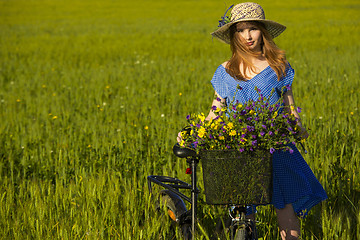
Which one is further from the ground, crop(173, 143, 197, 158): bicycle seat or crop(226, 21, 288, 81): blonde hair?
crop(226, 21, 288, 81): blonde hair

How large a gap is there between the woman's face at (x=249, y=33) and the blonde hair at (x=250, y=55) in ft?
0.06

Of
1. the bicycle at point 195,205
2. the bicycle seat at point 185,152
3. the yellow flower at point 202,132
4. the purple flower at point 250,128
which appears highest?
the purple flower at point 250,128

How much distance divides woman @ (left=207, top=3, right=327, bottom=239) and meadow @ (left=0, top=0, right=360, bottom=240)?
277 mm

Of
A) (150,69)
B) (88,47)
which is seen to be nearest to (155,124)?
(150,69)

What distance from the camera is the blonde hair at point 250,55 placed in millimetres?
2621

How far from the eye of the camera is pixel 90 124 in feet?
20.5

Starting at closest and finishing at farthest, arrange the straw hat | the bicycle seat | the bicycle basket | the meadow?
the bicycle basket, the bicycle seat, the straw hat, the meadow

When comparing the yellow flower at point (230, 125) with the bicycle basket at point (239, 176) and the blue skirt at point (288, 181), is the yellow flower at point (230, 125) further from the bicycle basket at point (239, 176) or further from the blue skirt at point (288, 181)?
the blue skirt at point (288, 181)

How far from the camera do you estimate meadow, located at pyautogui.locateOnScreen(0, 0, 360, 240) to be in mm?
3246

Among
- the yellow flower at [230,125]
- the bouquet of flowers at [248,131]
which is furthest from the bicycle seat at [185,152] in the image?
the yellow flower at [230,125]

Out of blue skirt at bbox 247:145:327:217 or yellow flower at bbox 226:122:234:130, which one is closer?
yellow flower at bbox 226:122:234:130

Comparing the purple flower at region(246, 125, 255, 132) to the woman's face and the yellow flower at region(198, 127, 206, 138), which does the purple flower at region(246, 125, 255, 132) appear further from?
the woman's face

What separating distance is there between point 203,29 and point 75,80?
37.5ft

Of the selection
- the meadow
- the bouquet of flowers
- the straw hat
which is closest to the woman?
the straw hat
